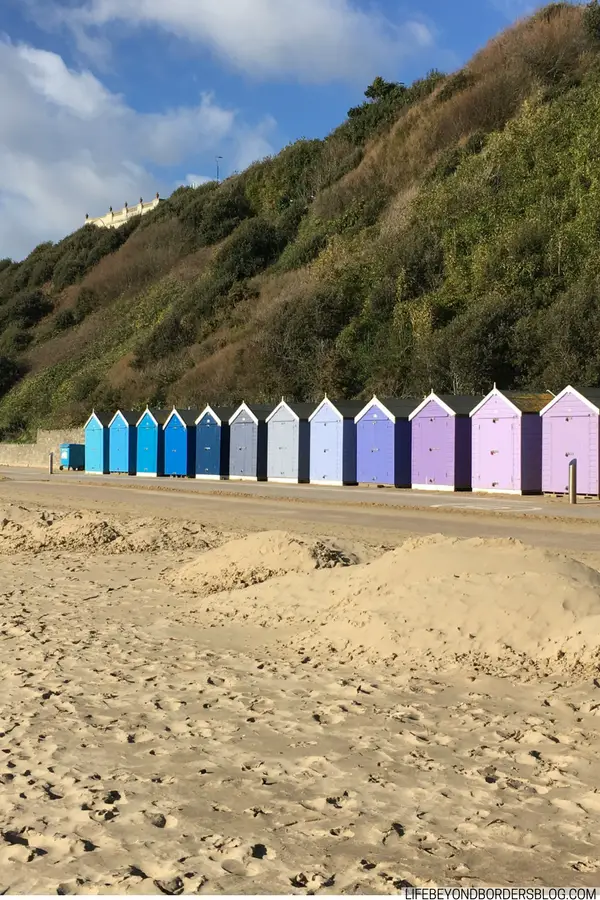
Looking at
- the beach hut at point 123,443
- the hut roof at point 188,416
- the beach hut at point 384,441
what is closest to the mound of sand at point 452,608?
the beach hut at point 384,441

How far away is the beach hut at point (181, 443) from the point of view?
33.3m

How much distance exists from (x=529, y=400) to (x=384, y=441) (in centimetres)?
468

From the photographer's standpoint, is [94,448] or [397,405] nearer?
[397,405]

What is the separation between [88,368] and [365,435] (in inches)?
1400

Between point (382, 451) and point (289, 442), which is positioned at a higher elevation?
point (289, 442)

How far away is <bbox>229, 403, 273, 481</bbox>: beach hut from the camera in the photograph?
3046 centimetres

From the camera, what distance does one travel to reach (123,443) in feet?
121

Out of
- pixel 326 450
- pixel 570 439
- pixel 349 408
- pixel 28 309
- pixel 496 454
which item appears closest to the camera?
pixel 570 439

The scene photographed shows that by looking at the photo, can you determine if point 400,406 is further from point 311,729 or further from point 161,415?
point 311,729

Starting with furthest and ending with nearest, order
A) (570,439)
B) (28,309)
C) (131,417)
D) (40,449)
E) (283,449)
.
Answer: (28,309) < (40,449) < (131,417) < (283,449) < (570,439)

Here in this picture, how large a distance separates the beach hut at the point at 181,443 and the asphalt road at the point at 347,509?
462 cm

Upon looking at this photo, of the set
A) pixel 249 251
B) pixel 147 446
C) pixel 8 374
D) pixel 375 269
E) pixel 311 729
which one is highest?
pixel 249 251

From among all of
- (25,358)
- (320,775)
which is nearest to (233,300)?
(25,358)

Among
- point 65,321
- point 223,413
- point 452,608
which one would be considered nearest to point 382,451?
point 223,413
